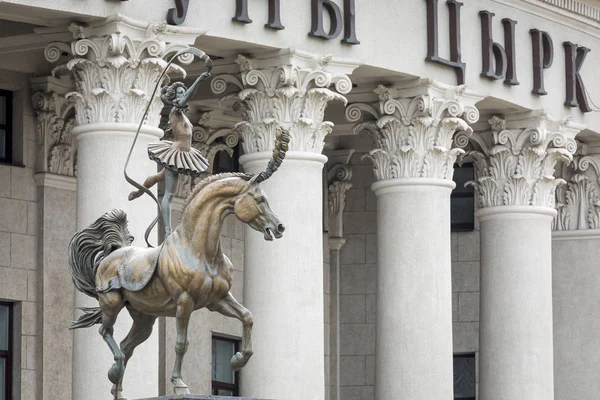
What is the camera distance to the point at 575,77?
44.4 meters

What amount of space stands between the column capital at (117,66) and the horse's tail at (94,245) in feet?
26.8

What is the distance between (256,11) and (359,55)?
279cm

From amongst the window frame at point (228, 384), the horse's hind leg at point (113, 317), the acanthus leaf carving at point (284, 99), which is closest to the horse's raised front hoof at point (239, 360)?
the horse's hind leg at point (113, 317)

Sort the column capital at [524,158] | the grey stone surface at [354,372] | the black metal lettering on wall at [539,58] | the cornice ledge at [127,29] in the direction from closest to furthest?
the cornice ledge at [127,29] < the black metal lettering on wall at [539,58] < the column capital at [524,158] < the grey stone surface at [354,372]

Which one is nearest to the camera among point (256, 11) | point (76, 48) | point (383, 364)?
point (76, 48)

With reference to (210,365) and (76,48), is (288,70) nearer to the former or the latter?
(76,48)

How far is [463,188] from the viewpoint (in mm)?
49281

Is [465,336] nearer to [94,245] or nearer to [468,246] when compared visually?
[468,246]

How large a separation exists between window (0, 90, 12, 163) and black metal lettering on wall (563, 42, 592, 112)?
11.6 m

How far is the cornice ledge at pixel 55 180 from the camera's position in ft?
133

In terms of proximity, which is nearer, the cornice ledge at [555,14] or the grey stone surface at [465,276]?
the cornice ledge at [555,14]

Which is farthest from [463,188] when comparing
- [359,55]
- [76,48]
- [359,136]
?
[76,48]

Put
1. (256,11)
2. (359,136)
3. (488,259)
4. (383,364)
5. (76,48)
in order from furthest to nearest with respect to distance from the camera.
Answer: (359,136), (488,259), (383,364), (256,11), (76,48)

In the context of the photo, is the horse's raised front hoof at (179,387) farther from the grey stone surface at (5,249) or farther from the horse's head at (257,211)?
the grey stone surface at (5,249)
